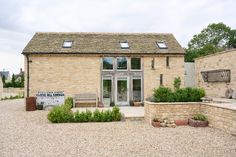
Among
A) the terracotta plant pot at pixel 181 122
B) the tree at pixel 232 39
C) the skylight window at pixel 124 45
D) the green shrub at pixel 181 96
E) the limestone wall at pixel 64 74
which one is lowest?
the terracotta plant pot at pixel 181 122

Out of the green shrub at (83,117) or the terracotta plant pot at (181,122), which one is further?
the green shrub at (83,117)

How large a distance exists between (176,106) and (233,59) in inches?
354

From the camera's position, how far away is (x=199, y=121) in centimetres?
1262

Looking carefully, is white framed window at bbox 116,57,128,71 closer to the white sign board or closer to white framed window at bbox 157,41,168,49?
white framed window at bbox 157,41,168,49

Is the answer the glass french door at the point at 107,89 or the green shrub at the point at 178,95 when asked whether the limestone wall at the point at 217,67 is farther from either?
the glass french door at the point at 107,89

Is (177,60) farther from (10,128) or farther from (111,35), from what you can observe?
(10,128)

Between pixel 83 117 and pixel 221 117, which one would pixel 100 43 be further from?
pixel 221 117

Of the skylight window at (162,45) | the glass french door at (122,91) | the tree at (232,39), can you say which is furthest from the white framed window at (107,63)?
the tree at (232,39)

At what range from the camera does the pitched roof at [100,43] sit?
2256 centimetres

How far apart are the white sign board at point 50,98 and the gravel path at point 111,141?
736cm

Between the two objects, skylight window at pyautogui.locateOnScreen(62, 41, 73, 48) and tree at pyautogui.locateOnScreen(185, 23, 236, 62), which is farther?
tree at pyautogui.locateOnScreen(185, 23, 236, 62)

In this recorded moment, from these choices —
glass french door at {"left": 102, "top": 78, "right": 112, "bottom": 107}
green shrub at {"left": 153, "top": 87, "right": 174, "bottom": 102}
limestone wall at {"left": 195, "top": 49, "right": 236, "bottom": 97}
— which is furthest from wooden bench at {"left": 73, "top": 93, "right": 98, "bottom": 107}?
limestone wall at {"left": 195, "top": 49, "right": 236, "bottom": 97}

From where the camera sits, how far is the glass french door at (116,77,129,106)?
2288cm

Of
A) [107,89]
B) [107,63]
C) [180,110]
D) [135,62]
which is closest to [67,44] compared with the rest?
[107,63]
